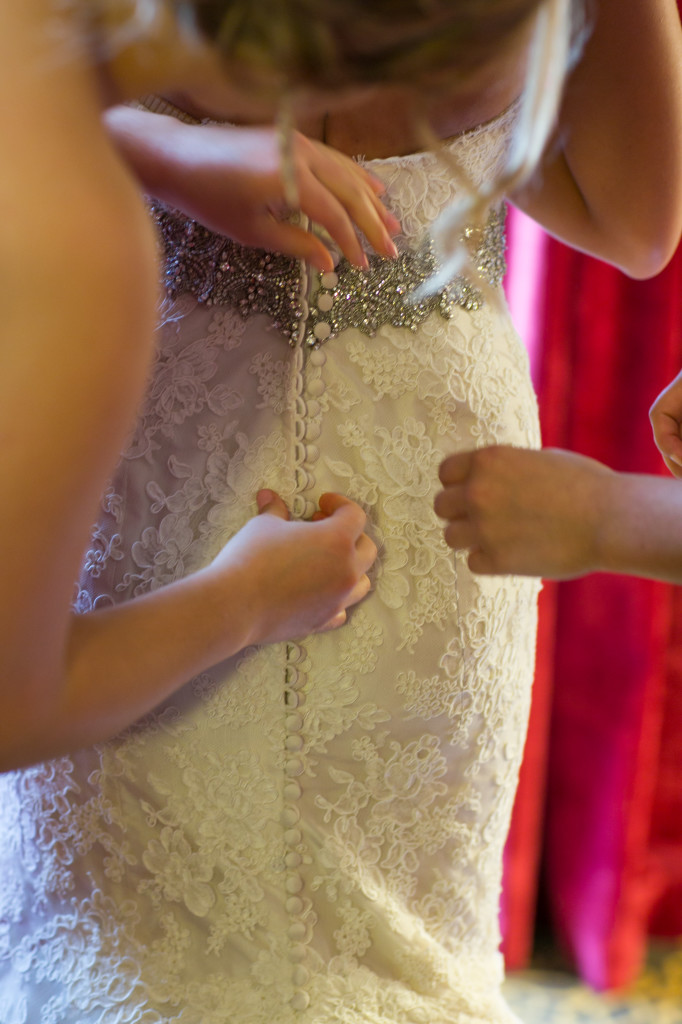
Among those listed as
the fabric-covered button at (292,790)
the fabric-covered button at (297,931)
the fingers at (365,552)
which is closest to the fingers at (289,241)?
the fingers at (365,552)

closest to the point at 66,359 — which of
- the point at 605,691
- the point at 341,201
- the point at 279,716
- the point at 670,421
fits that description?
the point at 341,201

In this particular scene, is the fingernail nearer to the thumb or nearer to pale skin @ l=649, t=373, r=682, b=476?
the thumb

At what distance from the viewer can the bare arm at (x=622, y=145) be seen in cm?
92

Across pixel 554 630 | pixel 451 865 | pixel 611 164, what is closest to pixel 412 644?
pixel 451 865

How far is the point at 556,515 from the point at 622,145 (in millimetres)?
424

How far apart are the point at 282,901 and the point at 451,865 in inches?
6.9

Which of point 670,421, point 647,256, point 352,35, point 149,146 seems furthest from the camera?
point 647,256

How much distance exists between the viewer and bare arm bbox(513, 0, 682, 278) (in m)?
0.92

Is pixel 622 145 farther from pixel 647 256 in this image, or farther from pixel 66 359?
pixel 66 359

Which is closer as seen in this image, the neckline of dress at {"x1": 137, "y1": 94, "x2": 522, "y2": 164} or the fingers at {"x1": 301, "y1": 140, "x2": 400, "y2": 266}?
the fingers at {"x1": 301, "y1": 140, "x2": 400, "y2": 266}

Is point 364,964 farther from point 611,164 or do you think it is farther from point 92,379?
point 611,164

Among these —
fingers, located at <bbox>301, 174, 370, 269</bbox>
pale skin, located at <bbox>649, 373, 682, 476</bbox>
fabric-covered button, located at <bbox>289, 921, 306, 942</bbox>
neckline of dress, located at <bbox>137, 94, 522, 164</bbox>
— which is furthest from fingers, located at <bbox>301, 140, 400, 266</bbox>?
fabric-covered button, located at <bbox>289, 921, 306, 942</bbox>

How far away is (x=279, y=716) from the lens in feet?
2.83

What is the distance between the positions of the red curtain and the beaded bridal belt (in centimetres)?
124
